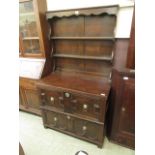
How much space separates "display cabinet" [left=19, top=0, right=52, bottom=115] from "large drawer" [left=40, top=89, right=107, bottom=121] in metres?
0.37

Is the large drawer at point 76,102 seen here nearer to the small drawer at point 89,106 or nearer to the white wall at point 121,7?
the small drawer at point 89,106

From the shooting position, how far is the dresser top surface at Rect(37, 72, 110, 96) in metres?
1.49

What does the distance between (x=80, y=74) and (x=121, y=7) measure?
102 centimetres

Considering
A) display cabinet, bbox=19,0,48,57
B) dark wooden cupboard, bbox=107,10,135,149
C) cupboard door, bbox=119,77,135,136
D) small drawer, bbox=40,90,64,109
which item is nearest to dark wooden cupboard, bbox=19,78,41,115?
small drawer, bbox=40,90,64,109

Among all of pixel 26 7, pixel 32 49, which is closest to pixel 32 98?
pixel 32 49

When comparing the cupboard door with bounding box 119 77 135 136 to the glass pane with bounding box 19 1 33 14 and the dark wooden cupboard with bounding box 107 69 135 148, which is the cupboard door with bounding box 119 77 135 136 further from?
the glass pane with bounding box 19 1 33 14

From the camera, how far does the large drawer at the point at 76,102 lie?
56.7 inches

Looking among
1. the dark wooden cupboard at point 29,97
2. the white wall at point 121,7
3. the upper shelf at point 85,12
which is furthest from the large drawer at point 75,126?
the upper shelf at point 85,12

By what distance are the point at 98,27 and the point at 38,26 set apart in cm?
85

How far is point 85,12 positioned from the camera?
1.60m

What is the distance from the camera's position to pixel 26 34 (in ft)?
6.85

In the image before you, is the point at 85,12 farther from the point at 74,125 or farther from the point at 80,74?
the point at 74,125

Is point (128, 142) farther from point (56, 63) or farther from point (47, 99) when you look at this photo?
point (56, 63)

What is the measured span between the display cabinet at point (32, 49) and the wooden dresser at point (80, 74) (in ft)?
0.40
